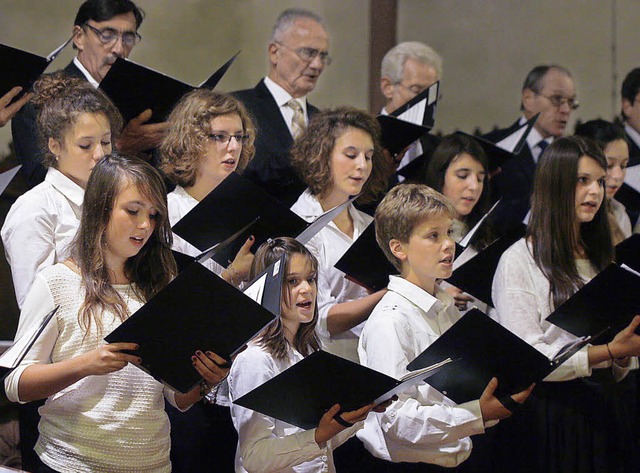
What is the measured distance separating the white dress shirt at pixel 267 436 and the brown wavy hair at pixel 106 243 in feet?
1.15

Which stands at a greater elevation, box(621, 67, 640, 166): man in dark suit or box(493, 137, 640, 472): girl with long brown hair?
box(621, 67, 640, 166): man in dark suit

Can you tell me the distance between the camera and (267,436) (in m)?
2.91

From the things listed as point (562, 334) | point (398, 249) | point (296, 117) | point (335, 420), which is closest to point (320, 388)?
point (335, 420)

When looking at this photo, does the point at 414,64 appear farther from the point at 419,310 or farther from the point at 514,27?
the point at 419,310

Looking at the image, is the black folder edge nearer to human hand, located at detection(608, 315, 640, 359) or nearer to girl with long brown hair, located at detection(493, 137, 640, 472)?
girl with long brown hair, located at detection(493, 137, 640, 472)

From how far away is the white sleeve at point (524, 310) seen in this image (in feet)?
11.7

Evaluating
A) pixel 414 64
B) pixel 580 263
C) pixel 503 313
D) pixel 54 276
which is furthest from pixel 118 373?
pixel 414 64

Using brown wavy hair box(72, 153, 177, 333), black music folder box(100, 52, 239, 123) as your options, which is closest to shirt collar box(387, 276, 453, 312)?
brown wavy hair box(72, 153, 177, 333)

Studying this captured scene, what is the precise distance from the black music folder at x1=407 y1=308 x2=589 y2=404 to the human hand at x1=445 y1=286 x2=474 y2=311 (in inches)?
31.2

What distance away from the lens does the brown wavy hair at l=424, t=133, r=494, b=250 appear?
4262mm

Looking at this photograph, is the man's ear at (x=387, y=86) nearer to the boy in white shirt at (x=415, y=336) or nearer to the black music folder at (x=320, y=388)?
the boy in white shirt at (x=415, y=336)

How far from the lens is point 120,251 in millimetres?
2768

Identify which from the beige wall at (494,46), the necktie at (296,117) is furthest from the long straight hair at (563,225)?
the beige wall at (494,46)

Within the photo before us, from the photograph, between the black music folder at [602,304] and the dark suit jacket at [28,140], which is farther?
the dark suit jacket at [28,140]
